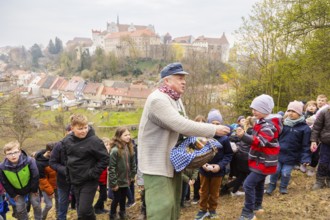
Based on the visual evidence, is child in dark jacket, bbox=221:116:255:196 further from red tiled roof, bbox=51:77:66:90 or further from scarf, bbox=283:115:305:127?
red tiled roof, bbox=51:77:66:90

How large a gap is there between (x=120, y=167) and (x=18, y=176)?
1.66 m

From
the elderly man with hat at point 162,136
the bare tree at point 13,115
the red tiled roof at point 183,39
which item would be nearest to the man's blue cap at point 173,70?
the elderly man with hat at point 162,136

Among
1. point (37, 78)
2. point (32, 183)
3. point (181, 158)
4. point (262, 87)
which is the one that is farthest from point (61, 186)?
point (37, 78)

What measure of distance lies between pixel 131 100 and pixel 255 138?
6331 centimetres

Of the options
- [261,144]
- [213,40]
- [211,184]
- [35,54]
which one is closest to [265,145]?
[261,144]

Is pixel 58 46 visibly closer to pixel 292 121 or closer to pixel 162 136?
pixel 292 121

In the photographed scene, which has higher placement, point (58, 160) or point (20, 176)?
point (58, 160)

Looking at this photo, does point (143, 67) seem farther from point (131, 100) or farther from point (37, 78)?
point (37, 78)

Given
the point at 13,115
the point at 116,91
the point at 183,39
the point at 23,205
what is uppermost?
the point at 183,39

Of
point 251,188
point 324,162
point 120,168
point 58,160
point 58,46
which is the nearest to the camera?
point 251,188

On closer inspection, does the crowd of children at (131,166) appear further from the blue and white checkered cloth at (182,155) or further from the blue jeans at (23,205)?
the blue and white checkered cloth at (182,155)

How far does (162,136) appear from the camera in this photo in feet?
8.37

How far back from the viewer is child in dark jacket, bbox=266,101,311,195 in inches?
191

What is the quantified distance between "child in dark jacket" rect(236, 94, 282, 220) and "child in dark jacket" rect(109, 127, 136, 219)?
2.05 m
